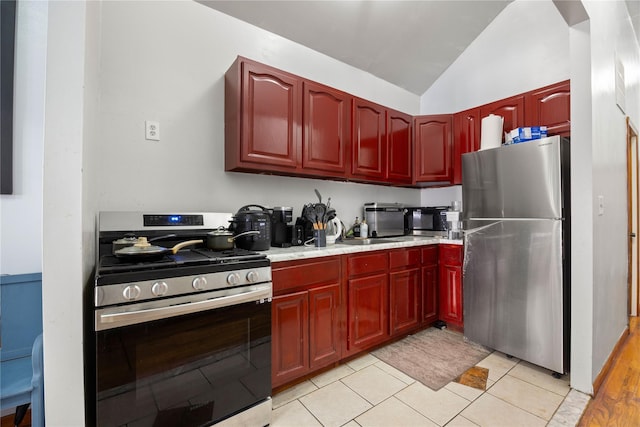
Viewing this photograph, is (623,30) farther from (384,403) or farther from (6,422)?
(6,422)

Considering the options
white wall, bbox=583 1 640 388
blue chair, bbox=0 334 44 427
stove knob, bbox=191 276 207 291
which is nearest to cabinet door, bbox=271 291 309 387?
stove knob, bbox=191 276 207 291

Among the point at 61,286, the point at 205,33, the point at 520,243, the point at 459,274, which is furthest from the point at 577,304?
the point at 205,33

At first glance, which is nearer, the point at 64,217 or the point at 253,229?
the point at 64,217

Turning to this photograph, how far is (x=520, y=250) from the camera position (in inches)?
82.0

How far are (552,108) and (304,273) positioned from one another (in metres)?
2.48

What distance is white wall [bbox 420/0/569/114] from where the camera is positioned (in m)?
2.65

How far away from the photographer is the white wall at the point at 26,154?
1.47m

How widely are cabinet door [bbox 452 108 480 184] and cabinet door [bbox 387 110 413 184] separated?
456 millimetres

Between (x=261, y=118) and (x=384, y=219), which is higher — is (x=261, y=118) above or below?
above

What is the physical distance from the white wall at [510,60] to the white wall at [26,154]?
3.53 meters

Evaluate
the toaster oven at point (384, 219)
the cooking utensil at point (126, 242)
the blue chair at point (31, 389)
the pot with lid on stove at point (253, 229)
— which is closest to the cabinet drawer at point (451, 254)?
the toaster oven at point (384, 219)

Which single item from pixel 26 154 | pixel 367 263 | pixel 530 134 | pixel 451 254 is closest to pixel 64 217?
pixel 26 154

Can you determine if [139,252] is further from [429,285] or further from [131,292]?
[429,285]

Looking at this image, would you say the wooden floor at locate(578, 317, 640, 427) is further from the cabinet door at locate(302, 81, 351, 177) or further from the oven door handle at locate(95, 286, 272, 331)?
the cabinet door at locate(302, 81, 351, 177)
